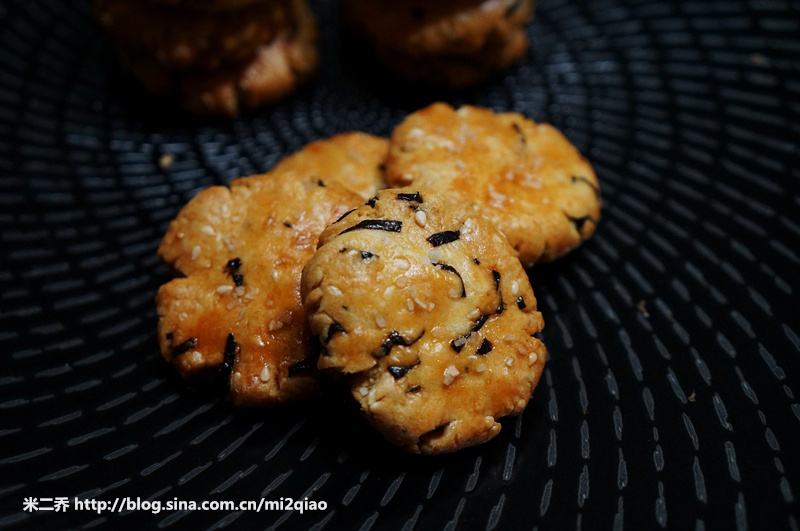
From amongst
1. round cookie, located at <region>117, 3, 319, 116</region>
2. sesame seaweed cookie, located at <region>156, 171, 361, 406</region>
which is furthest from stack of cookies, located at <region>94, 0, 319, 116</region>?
sesame seaweed cookie, located at <region>156, 171, 361, 406</region>

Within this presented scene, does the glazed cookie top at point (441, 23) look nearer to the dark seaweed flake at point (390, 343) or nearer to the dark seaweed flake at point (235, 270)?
the dark seaweed flake at point (235, 270)

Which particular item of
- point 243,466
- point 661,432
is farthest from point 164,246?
point 661,432

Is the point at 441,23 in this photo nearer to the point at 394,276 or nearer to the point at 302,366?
the point at 394,276

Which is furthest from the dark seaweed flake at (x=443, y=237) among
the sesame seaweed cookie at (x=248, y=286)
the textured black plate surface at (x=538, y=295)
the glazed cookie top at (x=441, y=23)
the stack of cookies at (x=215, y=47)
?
the stack of cookies at (x=215, y=47)

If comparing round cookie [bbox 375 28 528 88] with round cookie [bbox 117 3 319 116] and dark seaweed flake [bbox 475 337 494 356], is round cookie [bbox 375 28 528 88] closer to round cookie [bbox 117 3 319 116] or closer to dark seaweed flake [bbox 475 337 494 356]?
round cookie [bbox 117 3 319 116]

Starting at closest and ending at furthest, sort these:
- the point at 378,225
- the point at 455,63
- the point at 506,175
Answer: the point at 378,225 < the point at 506,175 < the point at 455,63

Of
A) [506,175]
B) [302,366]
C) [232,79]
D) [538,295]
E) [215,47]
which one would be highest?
[215,47]

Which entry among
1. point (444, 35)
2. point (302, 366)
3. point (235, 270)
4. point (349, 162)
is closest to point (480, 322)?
point (302, 366)
